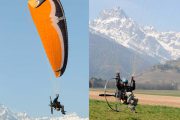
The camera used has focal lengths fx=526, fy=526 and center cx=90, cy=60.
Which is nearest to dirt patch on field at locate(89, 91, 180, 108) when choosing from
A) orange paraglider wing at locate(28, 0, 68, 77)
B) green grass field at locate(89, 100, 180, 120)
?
green grass field at locate(89, 100, 180, 120)

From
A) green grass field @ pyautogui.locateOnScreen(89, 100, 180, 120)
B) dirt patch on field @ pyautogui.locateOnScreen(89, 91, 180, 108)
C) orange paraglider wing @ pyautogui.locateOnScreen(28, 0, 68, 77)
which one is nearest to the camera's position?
orange paraglider wing @ pyautogui.locateOnScreen(28, 0, 68, 77)

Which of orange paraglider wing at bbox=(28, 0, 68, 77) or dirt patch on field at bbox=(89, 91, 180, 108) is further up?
orange paraglider wing at bbox=(28, 0, 68, 77)

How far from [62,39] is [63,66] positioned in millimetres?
1009

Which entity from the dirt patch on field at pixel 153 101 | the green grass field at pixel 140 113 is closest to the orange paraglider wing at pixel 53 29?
the green grass field at pixel 140 113

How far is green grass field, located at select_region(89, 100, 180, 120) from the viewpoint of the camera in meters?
21.5

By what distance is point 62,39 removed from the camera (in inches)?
763

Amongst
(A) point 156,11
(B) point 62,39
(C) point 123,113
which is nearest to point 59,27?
(B) point 62,39

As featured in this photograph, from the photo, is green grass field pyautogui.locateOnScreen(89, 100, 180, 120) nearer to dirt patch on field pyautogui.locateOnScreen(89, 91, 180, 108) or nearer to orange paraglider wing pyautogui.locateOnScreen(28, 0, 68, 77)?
dirt patch on field pyautogui.locateOnScreen(89, 91, 180, 108)

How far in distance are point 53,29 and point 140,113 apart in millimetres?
5310

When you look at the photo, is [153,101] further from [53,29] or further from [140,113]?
[53,29]

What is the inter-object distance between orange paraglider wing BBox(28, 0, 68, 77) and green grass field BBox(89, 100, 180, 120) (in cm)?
376

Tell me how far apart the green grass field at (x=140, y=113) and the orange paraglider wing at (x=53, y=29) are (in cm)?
376

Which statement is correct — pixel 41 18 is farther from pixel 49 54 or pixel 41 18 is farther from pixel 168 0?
pixel 168 0

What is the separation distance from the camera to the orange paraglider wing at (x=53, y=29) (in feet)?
62.4
